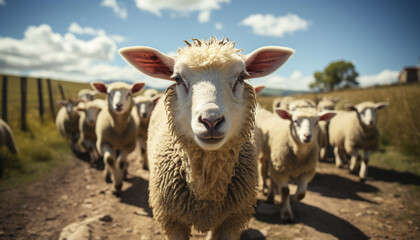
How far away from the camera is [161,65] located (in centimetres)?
210

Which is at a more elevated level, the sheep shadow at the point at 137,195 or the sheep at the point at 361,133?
the sheep at the point at 361,133

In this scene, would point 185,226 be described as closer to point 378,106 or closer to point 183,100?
point 183,100

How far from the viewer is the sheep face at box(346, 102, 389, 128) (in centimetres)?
564

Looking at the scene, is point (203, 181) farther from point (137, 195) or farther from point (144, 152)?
point (144, 152)

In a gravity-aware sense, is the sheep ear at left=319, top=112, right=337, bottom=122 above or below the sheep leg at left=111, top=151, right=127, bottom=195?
above

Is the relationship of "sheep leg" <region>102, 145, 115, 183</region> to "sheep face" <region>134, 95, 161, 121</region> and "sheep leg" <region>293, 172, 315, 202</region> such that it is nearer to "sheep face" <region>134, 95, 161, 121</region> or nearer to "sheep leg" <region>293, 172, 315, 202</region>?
"sheep face" <region>134, 95, 161, 121</region>

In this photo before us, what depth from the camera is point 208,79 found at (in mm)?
1652

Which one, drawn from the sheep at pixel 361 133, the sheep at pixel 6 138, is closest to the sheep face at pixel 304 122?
the sheep at pixel 361 133

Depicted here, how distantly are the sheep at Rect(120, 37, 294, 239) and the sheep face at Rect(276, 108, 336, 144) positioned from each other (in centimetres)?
164

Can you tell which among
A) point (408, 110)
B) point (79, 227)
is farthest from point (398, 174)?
point (79, 227)

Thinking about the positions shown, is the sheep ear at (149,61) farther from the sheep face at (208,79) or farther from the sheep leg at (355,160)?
the sheep leg at (355,160)

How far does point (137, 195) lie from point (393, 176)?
6432 millimetres

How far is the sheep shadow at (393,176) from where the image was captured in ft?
17.8

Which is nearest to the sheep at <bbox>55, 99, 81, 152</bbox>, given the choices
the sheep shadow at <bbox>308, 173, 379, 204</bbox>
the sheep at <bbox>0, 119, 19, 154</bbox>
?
the sheep at <bbox>0, 119, 19, 154</bbox>
